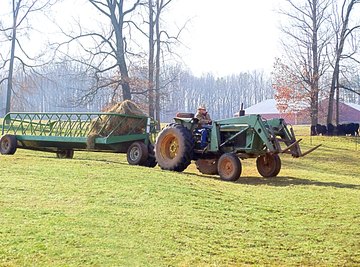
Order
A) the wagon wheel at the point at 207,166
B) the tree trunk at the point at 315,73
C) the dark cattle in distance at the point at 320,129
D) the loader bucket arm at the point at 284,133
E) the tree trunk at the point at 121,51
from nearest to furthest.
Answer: the loader bucket arm at the point at 284,133, the wagon wheel at the point at 207,166, the tree trunk at the point at 121,51, the dark cattle in distance at the point at 320,129, the tree trunk at the point at 315,73

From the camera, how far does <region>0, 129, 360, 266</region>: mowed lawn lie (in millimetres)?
5301

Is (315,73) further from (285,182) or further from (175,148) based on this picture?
(285,182)

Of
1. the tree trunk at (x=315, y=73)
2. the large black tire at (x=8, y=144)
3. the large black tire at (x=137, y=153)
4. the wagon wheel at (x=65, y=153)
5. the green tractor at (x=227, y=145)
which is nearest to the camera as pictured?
the green tractor at (x=227, y=145)

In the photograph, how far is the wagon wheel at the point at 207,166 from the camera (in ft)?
43.7

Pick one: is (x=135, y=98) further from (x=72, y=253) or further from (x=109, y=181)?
(x=72, y=253)

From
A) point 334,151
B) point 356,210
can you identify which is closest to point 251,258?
point 356,210

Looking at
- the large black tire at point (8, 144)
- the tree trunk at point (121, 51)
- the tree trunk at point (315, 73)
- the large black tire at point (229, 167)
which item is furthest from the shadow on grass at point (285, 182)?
the tree trunk at point (315, 73)

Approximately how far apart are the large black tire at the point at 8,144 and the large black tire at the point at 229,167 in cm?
699

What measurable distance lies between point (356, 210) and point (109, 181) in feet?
13.2

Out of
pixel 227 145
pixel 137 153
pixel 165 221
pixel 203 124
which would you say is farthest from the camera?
pixel 137 153

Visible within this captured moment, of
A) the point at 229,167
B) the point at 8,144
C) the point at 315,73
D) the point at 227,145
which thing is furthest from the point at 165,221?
the point at 315,73

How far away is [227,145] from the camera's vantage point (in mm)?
12742

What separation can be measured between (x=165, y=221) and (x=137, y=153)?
27.4 feet

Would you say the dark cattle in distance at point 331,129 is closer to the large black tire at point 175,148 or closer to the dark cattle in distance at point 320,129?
the dark cattle in distance at point 320,129
